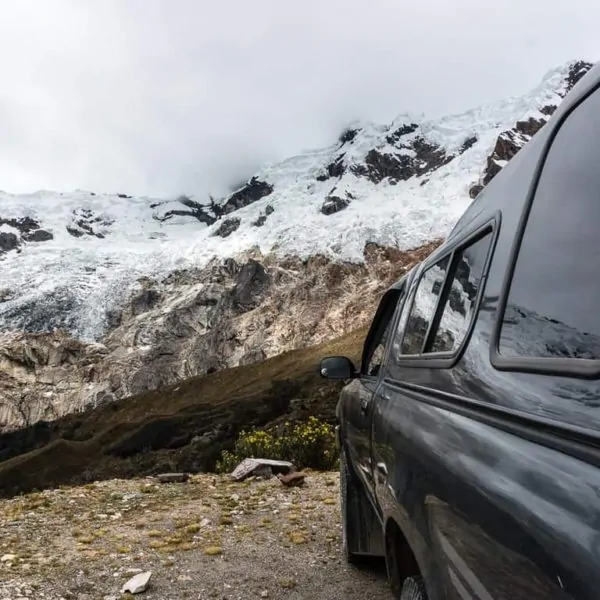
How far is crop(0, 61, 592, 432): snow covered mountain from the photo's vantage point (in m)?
107

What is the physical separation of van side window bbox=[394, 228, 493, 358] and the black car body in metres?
0.01

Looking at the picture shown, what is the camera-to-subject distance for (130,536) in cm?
648

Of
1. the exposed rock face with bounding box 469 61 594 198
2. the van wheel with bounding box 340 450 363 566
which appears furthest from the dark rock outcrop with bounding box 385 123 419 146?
the van wheel with bounding box 340 450 363 566

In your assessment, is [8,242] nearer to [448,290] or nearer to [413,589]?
[448,290]

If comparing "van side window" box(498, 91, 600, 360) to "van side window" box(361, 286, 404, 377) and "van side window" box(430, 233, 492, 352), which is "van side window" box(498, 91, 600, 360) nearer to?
"van side window" box(430, 233, 492, 352)

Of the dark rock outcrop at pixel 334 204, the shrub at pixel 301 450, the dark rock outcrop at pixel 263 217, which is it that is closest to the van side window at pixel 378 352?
the shrub at pixel 301 450

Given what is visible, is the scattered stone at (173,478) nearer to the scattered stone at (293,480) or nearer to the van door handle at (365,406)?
the scattered stone at (293,480)

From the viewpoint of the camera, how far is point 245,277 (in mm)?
117750

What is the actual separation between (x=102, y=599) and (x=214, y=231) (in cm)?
15935

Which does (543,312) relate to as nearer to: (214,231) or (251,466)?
(251,466)

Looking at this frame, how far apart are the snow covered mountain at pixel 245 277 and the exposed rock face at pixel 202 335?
0.79ft

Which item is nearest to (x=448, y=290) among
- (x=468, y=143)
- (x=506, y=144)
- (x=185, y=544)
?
(x=185, y=544)

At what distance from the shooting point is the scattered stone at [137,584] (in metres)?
4.91

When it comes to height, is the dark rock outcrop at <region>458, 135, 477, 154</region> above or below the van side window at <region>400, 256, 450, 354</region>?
above
